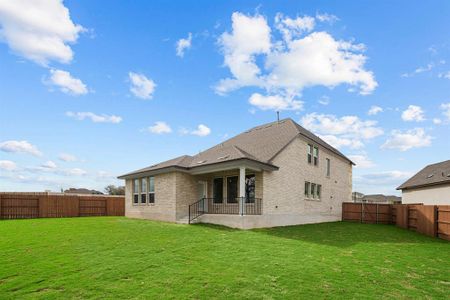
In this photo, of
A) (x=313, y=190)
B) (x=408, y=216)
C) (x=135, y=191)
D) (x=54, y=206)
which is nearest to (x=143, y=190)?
(x=135, y=191)

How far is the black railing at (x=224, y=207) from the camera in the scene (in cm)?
1678

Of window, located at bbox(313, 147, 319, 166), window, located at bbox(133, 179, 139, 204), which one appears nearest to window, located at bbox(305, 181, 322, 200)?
window, located at bbox(313, 147, 319, 166)

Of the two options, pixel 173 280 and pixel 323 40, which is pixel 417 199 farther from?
pixel 173 280

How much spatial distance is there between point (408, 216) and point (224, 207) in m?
Result: 11.5

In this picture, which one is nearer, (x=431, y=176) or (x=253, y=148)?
(x=253, y=148)

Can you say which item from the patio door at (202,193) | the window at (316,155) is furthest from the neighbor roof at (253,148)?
the patio door at (202,193)

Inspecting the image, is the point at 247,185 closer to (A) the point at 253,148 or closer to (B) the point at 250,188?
(B) the point at 250,188

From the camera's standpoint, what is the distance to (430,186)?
97.9 feet

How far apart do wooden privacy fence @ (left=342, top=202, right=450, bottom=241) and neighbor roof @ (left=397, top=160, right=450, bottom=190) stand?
747cm

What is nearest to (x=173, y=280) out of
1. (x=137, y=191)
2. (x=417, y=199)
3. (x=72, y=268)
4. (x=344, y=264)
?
(x=72, y=268)

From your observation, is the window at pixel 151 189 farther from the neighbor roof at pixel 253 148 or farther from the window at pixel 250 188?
the window at pixel 250 188

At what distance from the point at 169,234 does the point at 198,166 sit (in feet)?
18.5

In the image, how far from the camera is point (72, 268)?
763cm

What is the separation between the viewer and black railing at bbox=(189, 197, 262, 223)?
55.1 ft
